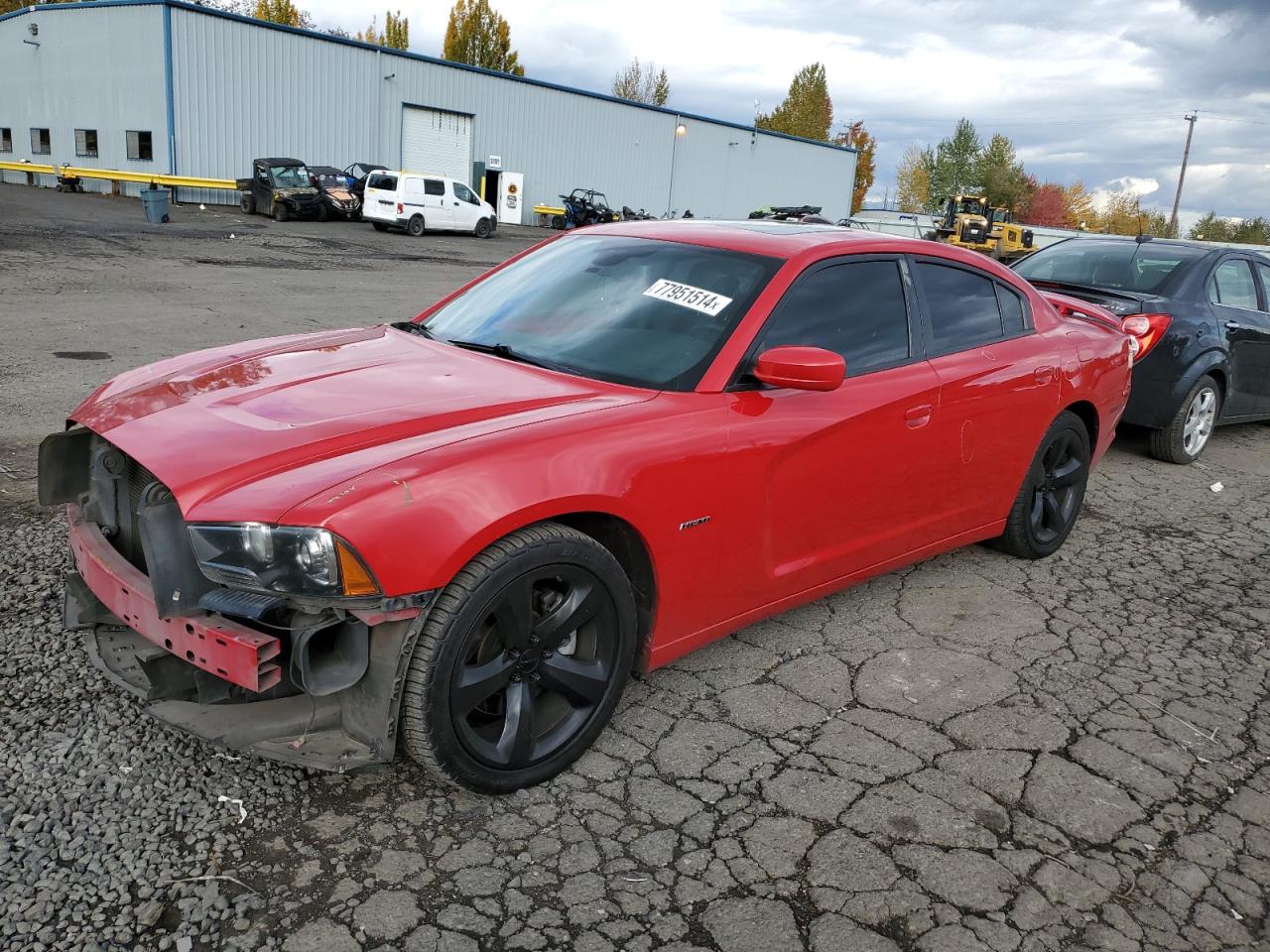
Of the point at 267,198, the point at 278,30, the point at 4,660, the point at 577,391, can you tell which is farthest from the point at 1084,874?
the point at 278,30

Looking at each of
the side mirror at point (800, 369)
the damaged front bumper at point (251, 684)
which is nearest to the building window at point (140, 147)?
the damaged front bumper at point (251, 684)

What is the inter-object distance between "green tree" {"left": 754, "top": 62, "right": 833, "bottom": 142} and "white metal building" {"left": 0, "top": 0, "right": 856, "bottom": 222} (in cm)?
3931

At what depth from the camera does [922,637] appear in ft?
13.5

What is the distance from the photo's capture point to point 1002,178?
306 ft

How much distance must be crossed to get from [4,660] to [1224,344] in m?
7.75

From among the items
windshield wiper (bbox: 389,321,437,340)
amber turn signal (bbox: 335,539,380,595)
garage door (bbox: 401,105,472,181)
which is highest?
garage door (bbox: 401,105,472,181)

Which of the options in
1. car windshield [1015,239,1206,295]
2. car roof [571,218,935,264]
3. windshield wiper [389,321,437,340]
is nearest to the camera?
car roof [571,218,935,264]

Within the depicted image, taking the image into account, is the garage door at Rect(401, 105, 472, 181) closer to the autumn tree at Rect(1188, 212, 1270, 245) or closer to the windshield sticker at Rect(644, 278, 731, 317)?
the windshield sticker at Rect(644, 278, 731, 317)

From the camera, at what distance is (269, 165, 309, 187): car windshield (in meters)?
28.4

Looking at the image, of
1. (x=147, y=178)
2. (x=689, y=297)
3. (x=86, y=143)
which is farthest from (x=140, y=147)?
(x=689, y=297)

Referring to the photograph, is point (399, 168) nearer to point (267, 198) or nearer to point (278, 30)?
point (278, 30)

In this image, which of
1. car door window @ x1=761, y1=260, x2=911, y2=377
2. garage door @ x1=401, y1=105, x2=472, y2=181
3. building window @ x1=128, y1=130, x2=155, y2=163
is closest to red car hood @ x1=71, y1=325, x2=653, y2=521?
car door window @ x1=761, y1=260, x2=911, y2=377

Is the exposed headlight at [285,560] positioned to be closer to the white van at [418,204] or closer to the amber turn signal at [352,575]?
the amber turn signal at [352,575]

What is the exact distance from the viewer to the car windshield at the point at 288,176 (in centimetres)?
2839
